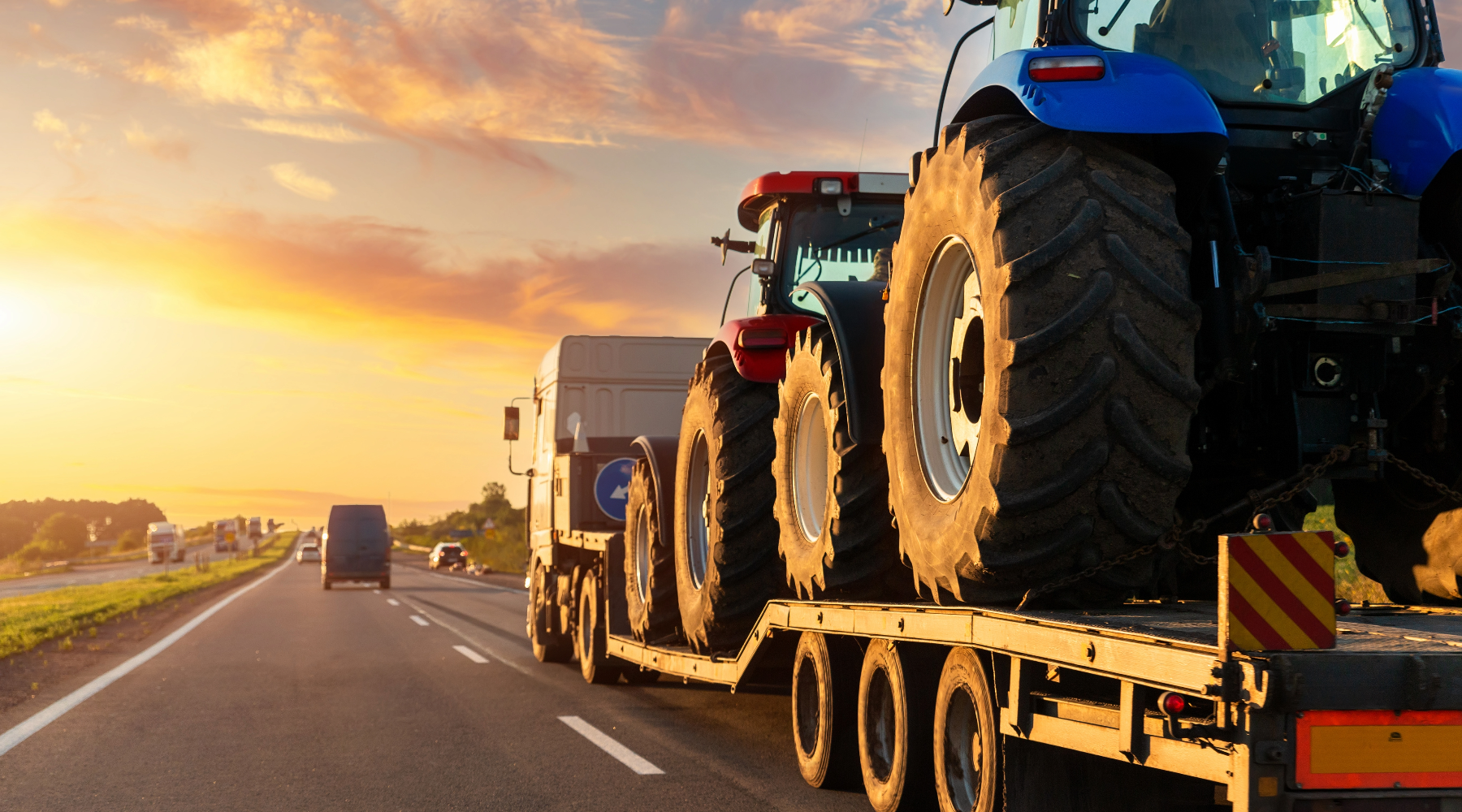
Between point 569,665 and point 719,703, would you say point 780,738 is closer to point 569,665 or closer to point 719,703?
point 719,703

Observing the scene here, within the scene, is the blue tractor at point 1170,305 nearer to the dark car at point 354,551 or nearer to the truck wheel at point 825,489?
the truck wheel at point 825,489

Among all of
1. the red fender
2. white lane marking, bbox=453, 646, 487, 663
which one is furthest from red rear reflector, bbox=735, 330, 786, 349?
white lane marking, bbox=453, 646, 487, 663

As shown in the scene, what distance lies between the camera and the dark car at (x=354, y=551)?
43.1 meters

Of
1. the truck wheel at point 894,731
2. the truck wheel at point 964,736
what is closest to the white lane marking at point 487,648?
the truck wheel at point 894,731

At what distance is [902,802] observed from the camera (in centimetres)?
567

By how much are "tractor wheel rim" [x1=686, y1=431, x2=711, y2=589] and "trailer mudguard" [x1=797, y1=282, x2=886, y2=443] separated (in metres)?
2.54

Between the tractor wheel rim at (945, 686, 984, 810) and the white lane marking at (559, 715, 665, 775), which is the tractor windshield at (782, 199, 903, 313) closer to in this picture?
the white lane marking at (559, 715, 665, 775)

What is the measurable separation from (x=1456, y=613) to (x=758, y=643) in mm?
3738

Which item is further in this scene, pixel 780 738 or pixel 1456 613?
pixel 780 738

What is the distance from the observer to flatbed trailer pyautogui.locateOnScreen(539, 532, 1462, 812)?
3182 mm

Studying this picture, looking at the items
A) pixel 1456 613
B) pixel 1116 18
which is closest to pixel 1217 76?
pixel 1116 18

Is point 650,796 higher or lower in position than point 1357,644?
lower

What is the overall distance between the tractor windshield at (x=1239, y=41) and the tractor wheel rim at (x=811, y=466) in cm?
231

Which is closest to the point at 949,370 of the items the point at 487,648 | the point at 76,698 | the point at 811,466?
the point at 811,466
